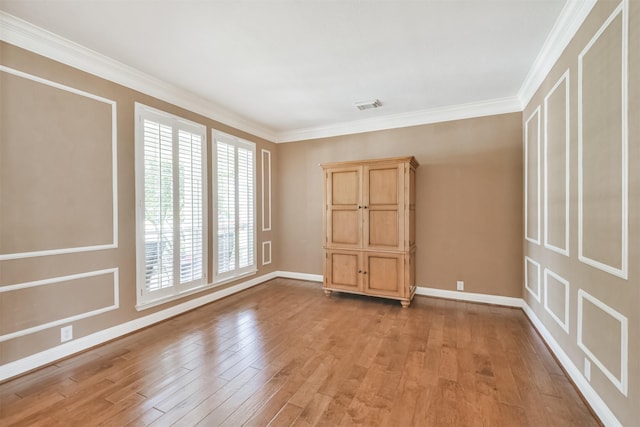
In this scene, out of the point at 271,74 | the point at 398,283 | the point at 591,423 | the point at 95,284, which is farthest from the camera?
the point at 398,283

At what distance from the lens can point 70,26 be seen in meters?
2.21

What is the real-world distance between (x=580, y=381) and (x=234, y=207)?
4.20m

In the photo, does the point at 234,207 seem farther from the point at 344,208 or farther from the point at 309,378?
the point at 309,378

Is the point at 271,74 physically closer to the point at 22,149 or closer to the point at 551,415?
the point at 22,149

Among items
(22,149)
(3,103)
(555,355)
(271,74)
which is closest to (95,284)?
(22,149)

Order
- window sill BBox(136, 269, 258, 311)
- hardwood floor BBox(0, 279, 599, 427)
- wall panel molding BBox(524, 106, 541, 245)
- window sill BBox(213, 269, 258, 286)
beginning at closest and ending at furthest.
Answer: hardwood floor BBox(0, 279, 599, 427) < wall panel molding BBox(524, 106, 541, 245) < window sill BBox(136, 269, 258, 311) < window sill BBox(213, 269, 258, 286)

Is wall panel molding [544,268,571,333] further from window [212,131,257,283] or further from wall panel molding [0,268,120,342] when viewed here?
wall panel molding [0,268,120,342]

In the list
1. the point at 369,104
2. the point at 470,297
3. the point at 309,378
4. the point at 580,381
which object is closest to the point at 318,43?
the point at 369,104

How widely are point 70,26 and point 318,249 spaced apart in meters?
4.06

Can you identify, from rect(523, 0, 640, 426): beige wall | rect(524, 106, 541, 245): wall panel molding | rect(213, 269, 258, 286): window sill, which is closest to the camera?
rect(523, 0, 640, 426): beige wall

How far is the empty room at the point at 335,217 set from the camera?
178 cm

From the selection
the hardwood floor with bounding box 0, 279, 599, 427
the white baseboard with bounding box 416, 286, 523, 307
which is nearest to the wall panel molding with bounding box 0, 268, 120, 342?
the hardwood floor with bounding box 0, 279, 599, 427

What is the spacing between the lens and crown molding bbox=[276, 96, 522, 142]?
12.2 ft

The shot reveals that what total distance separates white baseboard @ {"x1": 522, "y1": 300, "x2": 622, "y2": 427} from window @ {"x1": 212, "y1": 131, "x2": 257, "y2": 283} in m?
3.91
